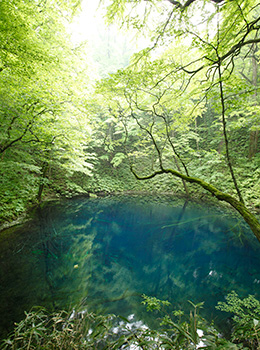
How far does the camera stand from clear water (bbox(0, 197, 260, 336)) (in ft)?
9.18

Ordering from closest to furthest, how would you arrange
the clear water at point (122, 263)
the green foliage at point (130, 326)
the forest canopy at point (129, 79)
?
the green foliage at point (130, 326)
the forest canopy at point (129, 79)
the clear water at point (122, 263)

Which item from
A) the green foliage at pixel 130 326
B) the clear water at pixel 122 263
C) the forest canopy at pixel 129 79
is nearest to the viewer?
the green foliage at pixel 130 326

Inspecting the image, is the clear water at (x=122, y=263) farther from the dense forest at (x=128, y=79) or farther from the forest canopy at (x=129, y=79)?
the dense forest at (x=128, y=79)

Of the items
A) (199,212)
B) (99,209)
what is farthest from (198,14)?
(99,209)

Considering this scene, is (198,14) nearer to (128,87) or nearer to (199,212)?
(128,87)

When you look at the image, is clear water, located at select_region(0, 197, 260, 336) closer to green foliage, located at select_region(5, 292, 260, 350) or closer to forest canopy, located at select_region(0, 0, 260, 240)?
green foliage, located at select_region(5, 292, 260, 350)

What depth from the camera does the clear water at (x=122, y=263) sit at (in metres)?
2.80

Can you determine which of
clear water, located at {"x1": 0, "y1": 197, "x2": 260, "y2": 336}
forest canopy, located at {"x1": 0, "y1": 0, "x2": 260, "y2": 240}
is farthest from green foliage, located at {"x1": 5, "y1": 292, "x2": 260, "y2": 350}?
forest canopy, located at {"x1": 0, "y1": 0, "x2": 260, "y2": 240}

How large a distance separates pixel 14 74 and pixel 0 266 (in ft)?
14.0

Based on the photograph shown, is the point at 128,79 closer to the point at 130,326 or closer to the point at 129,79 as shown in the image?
the point at 129,79

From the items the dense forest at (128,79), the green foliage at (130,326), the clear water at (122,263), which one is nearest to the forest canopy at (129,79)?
the dense forest at (128,79)

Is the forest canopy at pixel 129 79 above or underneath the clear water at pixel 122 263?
above

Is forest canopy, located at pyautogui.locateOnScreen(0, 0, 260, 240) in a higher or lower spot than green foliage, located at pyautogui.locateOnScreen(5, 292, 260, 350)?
higher

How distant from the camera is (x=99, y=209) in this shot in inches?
349
